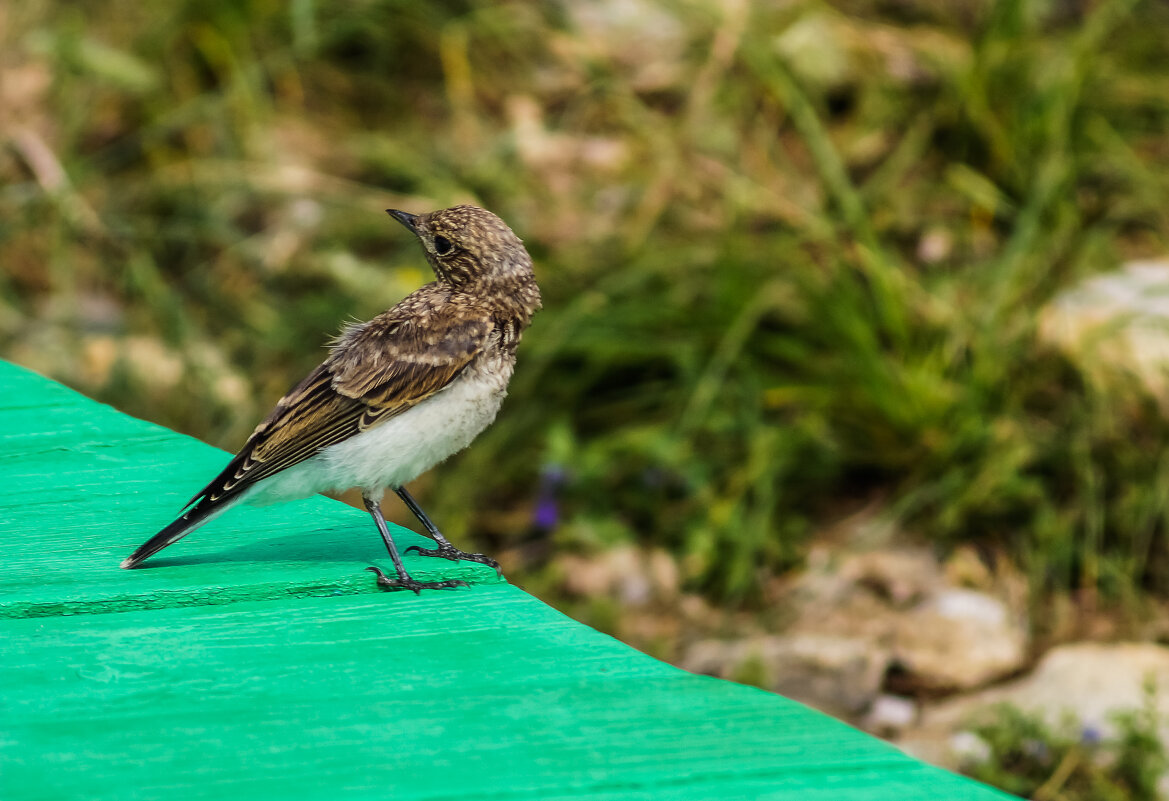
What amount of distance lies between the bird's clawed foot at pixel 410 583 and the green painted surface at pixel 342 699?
24 mm

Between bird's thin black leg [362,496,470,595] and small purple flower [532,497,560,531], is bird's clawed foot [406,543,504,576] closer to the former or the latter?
bird's thin black leg [362,496,470,595]

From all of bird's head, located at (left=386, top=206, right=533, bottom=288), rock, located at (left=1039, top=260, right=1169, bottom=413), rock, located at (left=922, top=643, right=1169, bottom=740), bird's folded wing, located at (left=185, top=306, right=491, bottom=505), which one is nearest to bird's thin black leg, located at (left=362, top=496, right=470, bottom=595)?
bird's folded wing, located at (left=185, top=306, right=491, bottom=505)

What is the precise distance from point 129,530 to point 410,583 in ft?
1.96

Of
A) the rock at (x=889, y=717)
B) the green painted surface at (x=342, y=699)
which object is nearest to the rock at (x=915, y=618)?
the rock at (x=889, y=717)

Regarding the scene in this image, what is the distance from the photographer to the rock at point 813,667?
457 cm

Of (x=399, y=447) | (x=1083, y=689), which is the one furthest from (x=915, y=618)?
(x=399, y=447)

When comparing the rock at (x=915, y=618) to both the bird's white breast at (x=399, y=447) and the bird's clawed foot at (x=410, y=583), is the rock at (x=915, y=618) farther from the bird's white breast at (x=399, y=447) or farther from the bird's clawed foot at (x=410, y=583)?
the bird's clawed foot at (x=410, y=583)

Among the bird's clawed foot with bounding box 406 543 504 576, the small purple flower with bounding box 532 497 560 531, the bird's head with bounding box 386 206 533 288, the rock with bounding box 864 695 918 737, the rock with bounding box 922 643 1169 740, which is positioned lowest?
the rock with bounding box 864 695 918 737

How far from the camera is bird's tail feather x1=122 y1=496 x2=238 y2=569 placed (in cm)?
246

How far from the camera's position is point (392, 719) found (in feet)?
6.15

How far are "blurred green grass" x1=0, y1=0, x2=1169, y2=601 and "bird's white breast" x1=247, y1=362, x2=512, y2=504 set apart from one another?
236cm

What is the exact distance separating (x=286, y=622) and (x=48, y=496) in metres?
0.87

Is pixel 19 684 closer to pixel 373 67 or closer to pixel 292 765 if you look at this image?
pixel 292 765

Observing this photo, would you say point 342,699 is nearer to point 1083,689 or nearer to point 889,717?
point 889,717
